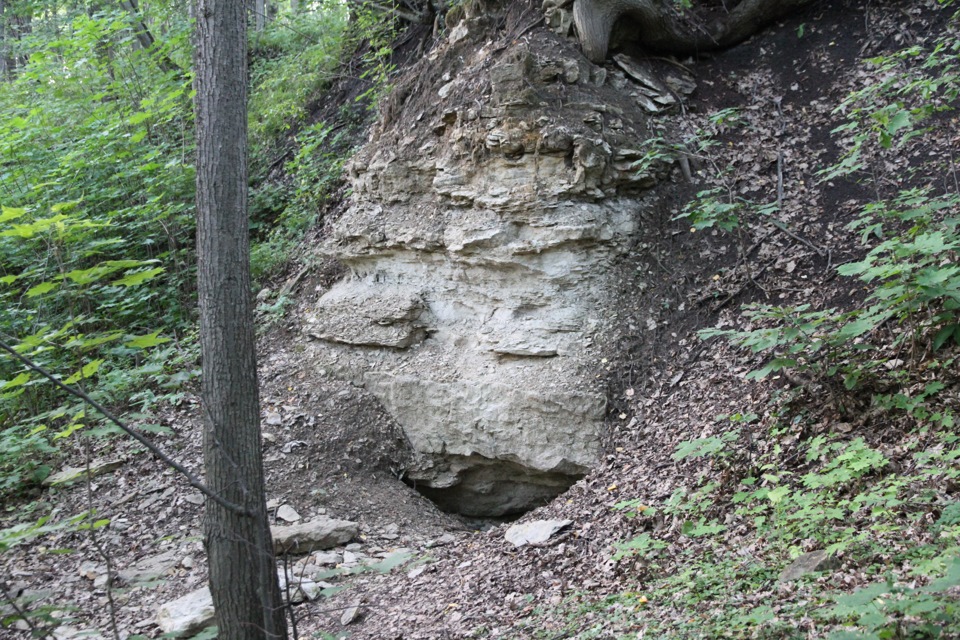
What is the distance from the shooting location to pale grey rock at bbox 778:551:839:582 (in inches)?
134

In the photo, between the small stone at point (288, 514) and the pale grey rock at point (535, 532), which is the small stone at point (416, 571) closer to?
the pale grey rock at point (535, 532)

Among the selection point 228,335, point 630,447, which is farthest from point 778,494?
point 228,335

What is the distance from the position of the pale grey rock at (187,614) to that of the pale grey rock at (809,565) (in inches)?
132

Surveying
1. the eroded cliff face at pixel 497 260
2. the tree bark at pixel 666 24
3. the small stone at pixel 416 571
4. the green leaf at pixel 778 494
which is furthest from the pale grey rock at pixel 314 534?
the tree bark at pixel 666 24

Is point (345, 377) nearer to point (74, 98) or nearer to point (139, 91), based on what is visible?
point (139, 91)

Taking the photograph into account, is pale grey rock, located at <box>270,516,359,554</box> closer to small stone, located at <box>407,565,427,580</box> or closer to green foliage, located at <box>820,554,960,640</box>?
small stone, located at <box>407,565,427,580</box>

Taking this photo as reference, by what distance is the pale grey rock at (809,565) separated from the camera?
340cm

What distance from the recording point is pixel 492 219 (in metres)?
6.61

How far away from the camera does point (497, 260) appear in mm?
6578

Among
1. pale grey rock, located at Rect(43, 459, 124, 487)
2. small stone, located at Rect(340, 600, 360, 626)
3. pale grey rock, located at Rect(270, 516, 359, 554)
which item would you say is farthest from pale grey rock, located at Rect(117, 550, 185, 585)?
small stone, located at Rect(340, 600, 360, 626)

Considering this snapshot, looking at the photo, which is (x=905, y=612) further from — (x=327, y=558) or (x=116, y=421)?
(x=327, y=558)

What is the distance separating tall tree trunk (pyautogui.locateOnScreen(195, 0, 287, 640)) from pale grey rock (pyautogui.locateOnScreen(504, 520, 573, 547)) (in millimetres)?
2162

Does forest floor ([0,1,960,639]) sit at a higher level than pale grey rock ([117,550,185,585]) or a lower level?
higher

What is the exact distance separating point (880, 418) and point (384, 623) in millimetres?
3409
